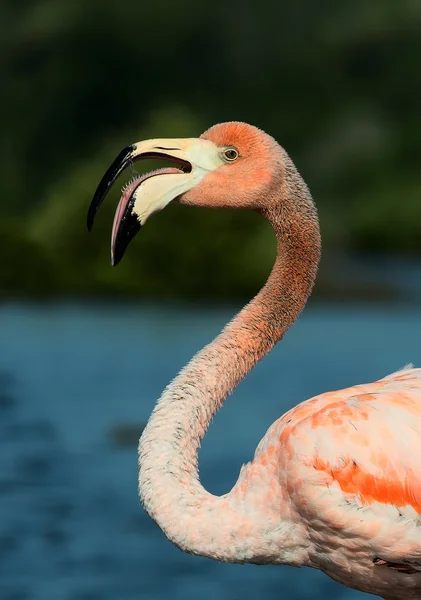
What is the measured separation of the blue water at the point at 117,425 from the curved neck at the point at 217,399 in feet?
10.7

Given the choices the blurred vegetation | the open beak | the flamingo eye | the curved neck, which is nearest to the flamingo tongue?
the open beak

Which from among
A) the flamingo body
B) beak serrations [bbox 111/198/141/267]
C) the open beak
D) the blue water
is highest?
the blue water

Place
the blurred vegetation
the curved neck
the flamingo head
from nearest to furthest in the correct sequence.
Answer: the curved neck
the flamingo head
the blurred vegetation

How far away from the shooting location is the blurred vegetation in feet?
68.7

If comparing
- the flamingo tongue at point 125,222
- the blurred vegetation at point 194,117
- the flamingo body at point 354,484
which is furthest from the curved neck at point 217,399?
the blurred vegetation at point 194,117

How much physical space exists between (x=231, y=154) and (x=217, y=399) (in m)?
1.00

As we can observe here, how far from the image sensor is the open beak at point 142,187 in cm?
455

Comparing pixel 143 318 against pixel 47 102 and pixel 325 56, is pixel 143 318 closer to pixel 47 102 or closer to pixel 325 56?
pixel 47 102

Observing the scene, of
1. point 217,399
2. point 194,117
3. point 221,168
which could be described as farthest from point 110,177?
point 194,117

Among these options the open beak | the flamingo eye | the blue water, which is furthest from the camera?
the blue water

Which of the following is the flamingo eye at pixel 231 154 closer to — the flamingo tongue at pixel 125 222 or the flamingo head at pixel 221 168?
the flamingo head at pixel 221 168

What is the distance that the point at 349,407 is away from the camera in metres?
4.61

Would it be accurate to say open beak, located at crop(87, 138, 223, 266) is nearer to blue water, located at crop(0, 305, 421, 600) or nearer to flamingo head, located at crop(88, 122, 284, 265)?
flamingo head, located at crop(88, 122, 284, 265)

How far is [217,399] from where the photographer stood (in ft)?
15.4
